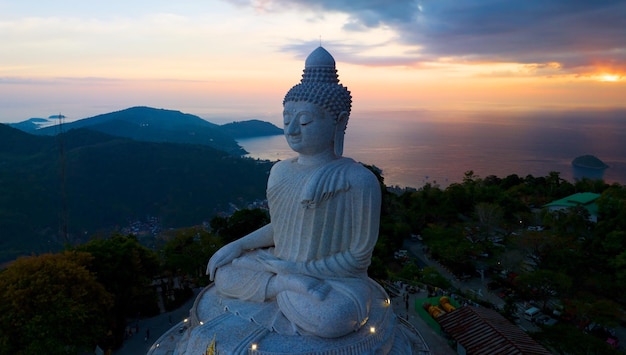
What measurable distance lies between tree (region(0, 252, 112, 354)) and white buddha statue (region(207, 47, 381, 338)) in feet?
14.2

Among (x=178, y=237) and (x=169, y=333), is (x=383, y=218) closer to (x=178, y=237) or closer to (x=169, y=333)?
(x=178, y=237)

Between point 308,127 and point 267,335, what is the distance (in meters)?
3.53

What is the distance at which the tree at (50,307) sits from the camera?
936 centimetres

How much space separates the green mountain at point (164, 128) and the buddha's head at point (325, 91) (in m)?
79.9

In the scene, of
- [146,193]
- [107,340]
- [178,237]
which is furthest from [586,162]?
[107,340]

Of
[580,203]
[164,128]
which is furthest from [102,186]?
[164,128]

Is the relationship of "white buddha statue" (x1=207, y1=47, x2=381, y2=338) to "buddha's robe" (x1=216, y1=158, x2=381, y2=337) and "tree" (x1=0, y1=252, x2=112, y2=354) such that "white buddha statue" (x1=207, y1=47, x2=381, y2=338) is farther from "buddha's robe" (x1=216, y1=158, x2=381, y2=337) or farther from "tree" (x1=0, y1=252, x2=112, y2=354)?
"tree" (x1=0, y1=252, x2=112, y2=354)

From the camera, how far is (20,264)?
10.8m

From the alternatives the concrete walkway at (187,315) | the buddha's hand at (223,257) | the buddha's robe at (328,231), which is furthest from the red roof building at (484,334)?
the buddha's hand at (223,257)

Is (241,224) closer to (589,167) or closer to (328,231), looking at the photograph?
(328,231)

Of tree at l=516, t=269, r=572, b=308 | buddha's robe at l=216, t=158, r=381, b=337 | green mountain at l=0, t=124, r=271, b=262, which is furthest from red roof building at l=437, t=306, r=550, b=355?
green mountain at l=0, t=124, r=271, b=262

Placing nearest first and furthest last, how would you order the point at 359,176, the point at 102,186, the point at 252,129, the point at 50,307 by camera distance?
the point at 359,176 → the point at 50,307 → the point at 102,186 → the point at 252,129

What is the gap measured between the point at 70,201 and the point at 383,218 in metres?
32.0

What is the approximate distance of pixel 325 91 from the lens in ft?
24.8
